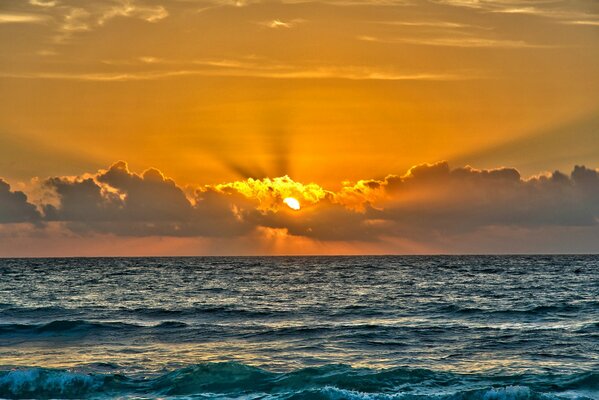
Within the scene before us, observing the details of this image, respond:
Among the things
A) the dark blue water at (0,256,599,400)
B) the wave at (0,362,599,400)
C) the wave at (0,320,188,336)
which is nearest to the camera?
the wave at (0,362,599,400)

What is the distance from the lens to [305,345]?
45.3 meters

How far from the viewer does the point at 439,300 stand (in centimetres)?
7238

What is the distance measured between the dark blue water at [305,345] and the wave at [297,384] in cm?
8

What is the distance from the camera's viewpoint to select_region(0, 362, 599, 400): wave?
105 feet

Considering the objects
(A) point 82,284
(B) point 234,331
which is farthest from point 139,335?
(A) point 82,284

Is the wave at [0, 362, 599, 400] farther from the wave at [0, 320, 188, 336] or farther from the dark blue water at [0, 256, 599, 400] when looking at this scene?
the wave at [0, 320, 188, 336]

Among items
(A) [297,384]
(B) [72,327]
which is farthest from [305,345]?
(B) [72,327]

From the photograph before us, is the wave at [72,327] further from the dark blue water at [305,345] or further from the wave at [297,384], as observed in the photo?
the wave at [297,384]

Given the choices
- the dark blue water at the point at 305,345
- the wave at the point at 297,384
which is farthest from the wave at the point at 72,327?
the wave at the point at 297,384

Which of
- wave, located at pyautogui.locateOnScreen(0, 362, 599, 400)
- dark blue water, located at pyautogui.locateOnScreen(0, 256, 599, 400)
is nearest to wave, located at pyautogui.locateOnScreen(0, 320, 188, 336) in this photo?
dark blue water, located at pyautogui.locateOnScreen(0, 256, 599, 400)

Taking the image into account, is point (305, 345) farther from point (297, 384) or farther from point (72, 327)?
point (72, 327)

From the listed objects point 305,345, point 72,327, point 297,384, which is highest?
point 305,345

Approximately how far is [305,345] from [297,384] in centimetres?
1064

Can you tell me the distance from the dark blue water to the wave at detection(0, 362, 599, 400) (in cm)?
8
